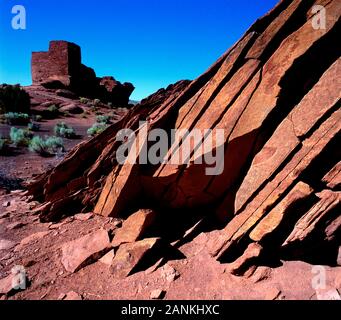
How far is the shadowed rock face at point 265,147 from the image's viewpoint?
4730mm

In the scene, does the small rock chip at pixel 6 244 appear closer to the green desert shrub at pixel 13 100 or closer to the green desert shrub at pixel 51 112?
the green desert shrub at pixel 51 112

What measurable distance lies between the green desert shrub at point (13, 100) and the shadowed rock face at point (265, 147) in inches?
901

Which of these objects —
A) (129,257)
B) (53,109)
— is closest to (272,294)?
(129,257)

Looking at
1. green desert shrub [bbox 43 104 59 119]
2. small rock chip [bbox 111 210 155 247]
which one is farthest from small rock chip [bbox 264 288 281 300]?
green desert shrub [bbox 43 104 59 119]

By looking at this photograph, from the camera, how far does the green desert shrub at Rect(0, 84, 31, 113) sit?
85.0 feet

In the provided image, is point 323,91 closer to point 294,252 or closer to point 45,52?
point 294,252

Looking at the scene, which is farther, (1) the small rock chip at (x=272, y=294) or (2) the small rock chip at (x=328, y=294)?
(1) the small rock chip at (x=272, y=294)

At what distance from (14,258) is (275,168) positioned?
5419mm

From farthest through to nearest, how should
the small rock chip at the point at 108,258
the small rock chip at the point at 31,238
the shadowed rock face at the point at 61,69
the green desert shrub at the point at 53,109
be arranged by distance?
the shadowed rock face at the point at 61,69 → the green desert shrub at the point at 53,109 → the small rock chip at the point at 31,238 → the small rock chip at the point at 108,258

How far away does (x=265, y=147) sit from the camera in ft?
17.6

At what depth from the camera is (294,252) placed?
469 centimetres

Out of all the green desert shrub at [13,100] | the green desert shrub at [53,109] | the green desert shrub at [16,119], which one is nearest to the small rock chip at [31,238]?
the green desert shrub at [16,119]

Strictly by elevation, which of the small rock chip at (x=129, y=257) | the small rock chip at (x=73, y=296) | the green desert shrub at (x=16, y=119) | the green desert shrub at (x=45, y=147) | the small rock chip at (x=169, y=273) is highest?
the green desert shrub at (x=16, y=119)
